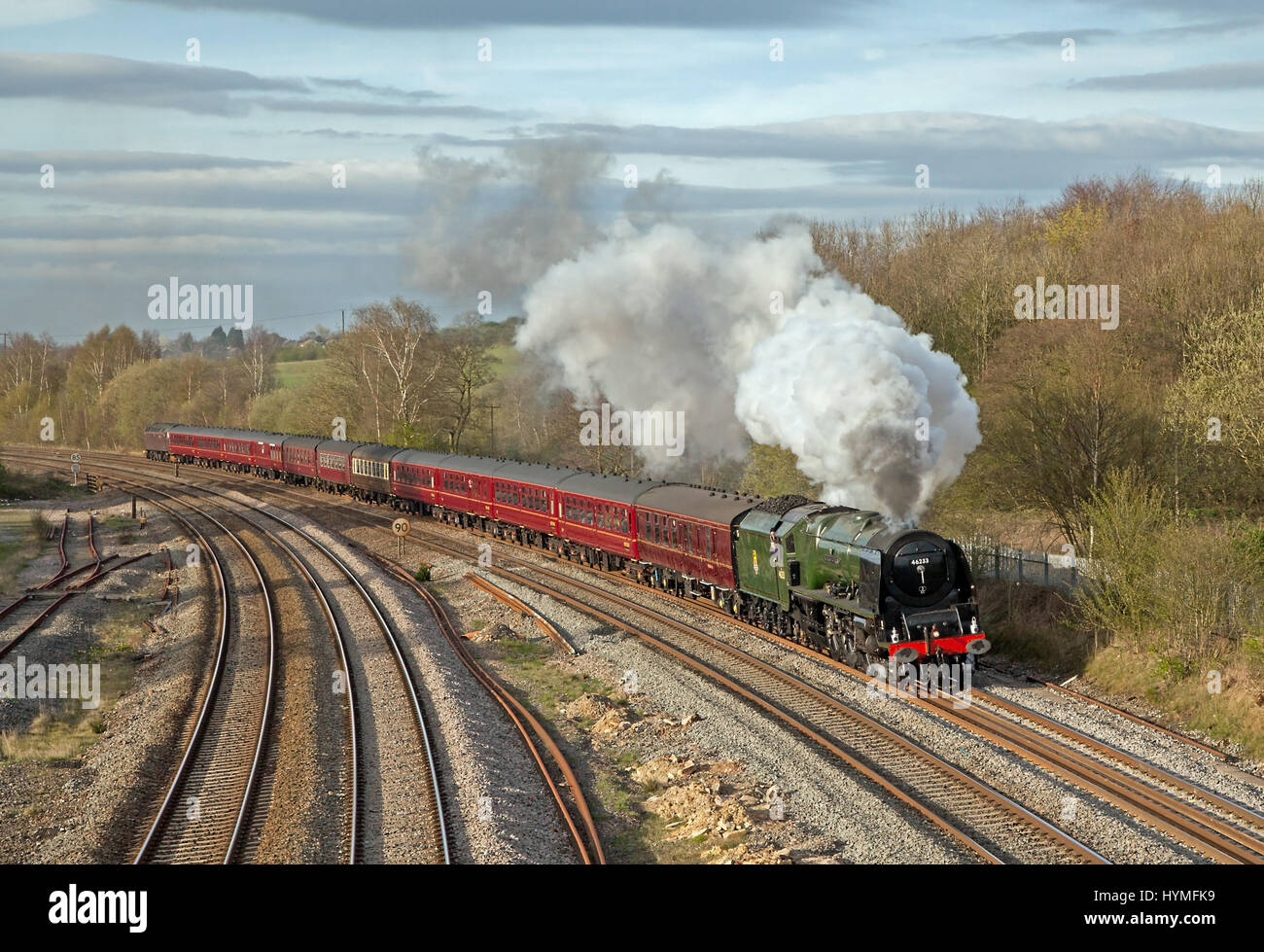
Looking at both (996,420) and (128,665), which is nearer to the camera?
(128,665)

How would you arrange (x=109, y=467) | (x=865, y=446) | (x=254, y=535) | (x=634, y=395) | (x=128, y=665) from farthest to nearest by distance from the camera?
(x=109, y=467), (x=254, y=535), (x=634, y=395), (x=128, y=665), (x=865, y=446)

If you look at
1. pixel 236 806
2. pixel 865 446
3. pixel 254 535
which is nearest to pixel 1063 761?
pixel 865 446

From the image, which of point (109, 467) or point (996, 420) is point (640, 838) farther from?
point (109, 467)

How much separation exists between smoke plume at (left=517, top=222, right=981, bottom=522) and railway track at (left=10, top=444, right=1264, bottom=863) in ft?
19.7

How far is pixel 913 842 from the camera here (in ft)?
46.0

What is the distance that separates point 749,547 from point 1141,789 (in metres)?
12.7

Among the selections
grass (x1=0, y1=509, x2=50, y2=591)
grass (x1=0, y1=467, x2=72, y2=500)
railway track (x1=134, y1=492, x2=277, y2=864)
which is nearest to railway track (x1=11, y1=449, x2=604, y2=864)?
railway track (x1=134, y1=492, x2=277, y2=864)

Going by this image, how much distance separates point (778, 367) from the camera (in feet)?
96.5

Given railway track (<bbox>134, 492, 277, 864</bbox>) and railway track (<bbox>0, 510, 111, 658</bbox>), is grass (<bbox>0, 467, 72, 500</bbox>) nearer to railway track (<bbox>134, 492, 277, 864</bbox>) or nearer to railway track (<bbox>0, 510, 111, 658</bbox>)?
railway track (<bbox>0, 510, 111, 658</bbox>)

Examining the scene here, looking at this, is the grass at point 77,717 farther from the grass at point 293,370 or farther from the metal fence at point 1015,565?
the grass at point 293,370

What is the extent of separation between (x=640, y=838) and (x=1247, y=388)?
2511 centimetres

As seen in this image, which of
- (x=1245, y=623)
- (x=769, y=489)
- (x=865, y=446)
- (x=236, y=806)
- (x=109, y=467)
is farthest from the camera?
(x=109, y=467)

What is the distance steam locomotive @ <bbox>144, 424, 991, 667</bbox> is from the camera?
21.4 m

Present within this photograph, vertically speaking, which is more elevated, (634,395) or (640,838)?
(634,395)
